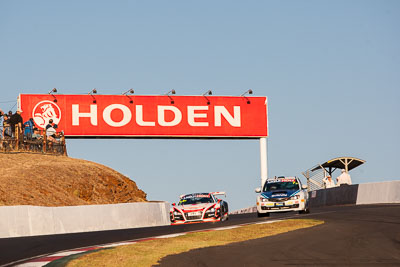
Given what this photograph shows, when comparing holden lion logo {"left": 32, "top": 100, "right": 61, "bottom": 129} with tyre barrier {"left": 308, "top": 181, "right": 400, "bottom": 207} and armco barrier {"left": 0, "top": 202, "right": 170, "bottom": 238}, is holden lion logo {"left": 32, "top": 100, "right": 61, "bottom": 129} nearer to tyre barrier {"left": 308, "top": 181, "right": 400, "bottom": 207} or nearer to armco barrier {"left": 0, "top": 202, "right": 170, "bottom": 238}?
armco barrier {"left": 0, "top": 202, "right": 170, "bottom": 238}

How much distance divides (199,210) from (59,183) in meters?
17.8

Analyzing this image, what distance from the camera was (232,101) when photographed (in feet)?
171

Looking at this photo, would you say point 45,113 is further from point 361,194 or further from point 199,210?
point 199,210

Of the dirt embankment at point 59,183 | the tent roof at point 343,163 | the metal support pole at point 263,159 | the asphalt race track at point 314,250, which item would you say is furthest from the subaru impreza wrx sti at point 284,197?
the metal support pole at point 263,159

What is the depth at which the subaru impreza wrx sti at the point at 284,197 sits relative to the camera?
2544 cm

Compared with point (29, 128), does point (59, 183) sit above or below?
below

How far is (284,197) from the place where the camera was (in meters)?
25.4

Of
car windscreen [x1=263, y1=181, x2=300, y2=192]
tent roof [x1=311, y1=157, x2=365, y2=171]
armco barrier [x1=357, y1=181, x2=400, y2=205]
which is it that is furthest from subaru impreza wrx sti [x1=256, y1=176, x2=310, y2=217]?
tent roof [x1=311, y1=157, x2=365, y2=171]

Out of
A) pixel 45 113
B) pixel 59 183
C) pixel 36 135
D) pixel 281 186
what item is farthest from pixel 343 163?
pixel 45 113

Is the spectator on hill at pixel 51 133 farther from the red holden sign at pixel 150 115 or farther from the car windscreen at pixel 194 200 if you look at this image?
the car windscreen at pixel 194 200

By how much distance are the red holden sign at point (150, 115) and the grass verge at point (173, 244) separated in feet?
101

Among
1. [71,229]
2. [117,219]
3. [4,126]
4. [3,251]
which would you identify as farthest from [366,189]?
[3,251]

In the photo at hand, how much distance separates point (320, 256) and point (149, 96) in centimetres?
4004

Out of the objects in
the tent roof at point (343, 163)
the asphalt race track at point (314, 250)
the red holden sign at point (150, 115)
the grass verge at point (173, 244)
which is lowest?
the grass verge at point (173, 244)
